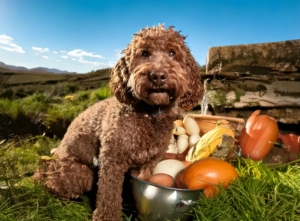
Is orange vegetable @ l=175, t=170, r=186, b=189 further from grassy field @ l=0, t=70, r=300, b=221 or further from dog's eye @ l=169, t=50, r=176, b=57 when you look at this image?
dog's eye @ l=169, t=50, r=176, b=57

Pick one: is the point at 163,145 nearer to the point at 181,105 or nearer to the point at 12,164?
the point at 181,105

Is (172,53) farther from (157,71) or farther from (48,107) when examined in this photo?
(48,107)

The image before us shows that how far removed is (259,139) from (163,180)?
1.37 metres

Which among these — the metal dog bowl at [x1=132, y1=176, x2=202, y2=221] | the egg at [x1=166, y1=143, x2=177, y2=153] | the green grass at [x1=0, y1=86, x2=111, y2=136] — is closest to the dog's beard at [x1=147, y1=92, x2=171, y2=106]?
the metal dog bowl at [x1=132, y1=176, x2=202, y2=221]

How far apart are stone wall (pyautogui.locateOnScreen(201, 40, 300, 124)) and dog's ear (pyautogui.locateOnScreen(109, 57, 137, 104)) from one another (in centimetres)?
211

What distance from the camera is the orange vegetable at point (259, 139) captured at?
3.50 m

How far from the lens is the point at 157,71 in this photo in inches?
92.0

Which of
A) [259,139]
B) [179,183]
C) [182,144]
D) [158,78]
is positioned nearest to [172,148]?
[182,144]

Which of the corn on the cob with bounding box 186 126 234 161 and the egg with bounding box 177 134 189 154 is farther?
the egg with bounding box 177 134 189 154

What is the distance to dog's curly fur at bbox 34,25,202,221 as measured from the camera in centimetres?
243

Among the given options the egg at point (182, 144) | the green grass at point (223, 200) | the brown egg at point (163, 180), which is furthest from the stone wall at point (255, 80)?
the brown egg at point (163, 180)

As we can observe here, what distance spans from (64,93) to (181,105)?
532 cm

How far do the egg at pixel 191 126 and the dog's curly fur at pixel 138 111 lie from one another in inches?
47.2

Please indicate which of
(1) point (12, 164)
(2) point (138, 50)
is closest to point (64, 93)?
(1) point (12, 164)
